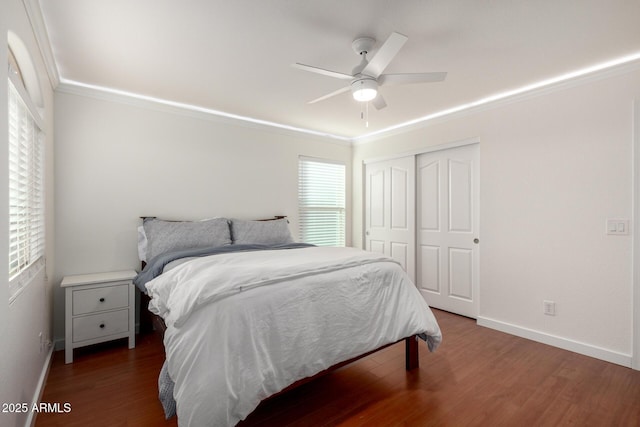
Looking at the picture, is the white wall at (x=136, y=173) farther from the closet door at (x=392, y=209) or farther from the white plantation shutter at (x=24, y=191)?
the closet door at (x=392, y=209)

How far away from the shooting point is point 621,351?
2418 mm

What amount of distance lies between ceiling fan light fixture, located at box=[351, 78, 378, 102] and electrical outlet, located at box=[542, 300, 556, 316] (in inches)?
99.0

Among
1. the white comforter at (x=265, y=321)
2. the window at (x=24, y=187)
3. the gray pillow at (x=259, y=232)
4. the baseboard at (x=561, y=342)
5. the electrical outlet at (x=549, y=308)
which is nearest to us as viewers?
the white comforter at (x=265, y=321)

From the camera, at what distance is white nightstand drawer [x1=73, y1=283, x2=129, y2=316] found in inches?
97.7

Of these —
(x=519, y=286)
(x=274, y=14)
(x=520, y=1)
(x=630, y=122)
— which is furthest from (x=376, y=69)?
(x=519, y=286)

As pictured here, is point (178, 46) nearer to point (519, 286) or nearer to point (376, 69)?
point (376, 69)

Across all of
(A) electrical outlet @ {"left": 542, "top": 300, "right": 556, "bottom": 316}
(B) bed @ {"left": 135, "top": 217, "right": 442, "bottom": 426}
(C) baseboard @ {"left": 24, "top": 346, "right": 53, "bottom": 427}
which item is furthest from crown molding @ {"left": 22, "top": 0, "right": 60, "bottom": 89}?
(A) electrical outlet @ {"left": 542, "top": 300, "right": 556, "bottom": 316}

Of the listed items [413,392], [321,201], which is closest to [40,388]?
[413,392]

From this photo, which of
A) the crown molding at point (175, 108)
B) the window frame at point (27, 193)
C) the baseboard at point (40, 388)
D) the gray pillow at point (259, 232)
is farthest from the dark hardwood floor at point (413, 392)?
the crown molding at point (175, 108)

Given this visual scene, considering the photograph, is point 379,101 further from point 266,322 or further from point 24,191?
point 24,191

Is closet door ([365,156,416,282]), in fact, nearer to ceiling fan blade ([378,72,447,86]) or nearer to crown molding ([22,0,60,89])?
ceiling fan blade ([378,72,447,86])

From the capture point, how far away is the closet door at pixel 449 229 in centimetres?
351

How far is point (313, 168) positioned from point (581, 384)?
3.69 m

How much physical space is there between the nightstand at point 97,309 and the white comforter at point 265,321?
31.3 inches
